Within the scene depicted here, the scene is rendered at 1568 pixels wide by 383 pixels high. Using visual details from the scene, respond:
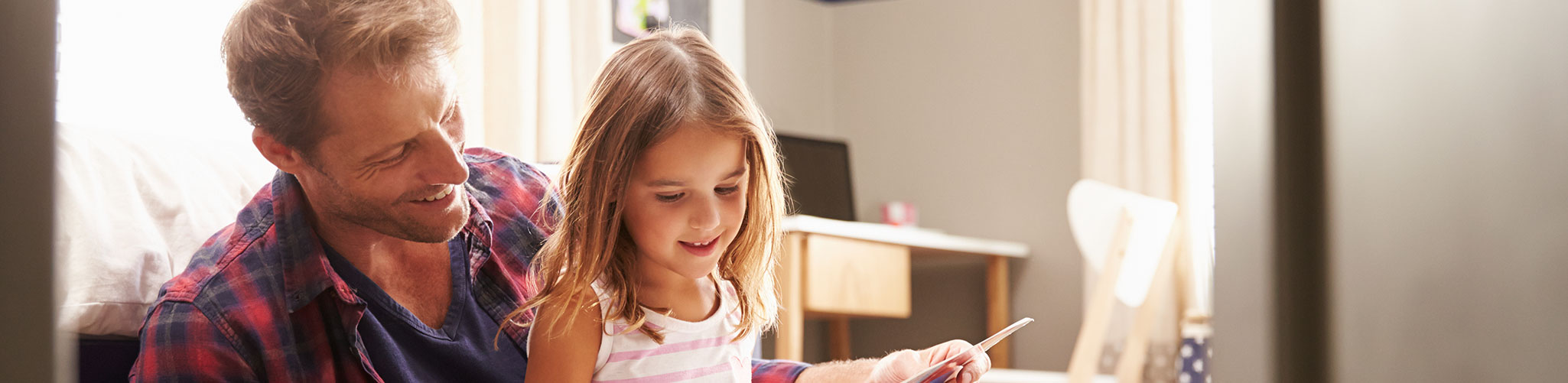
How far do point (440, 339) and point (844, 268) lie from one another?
1.87 metres

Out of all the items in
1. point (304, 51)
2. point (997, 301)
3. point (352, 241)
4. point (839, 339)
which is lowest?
point (839, 339)

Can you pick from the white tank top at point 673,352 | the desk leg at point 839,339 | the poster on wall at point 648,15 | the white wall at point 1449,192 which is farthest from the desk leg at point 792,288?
the white wall at point 1449,192

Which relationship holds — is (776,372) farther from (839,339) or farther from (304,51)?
(839,339)

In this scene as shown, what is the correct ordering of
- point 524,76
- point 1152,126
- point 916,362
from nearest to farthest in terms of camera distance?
1. point 916,362
2. point 524,76
3. point 1152,126

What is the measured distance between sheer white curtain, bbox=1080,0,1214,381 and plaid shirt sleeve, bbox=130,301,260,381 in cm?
270

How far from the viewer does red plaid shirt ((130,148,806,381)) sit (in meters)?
0.69

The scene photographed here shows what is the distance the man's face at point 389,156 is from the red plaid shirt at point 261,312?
0.03m

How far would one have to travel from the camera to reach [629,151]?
682 mm

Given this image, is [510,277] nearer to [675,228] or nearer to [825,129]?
[675,228]

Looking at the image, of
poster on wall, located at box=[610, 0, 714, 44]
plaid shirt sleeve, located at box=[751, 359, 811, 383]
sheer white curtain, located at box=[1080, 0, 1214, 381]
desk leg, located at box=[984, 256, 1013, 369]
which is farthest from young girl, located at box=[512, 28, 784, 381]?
desk leg, located at box=[984, 256, 1013, 369]

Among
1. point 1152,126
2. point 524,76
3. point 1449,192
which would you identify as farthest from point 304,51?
point 1152,126

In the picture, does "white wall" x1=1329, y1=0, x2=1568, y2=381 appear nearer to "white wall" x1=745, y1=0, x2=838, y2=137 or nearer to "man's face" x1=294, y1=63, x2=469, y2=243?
"man's face" x1=294, y1=63, x2=469, y2=243

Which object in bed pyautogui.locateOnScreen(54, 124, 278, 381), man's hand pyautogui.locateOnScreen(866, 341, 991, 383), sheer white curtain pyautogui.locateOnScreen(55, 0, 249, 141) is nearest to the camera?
man's hand pyautogui.locateOnScreen(866, 341, 991, 383)

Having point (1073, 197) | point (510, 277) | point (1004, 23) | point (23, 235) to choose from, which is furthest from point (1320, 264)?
point (1004, 23)
